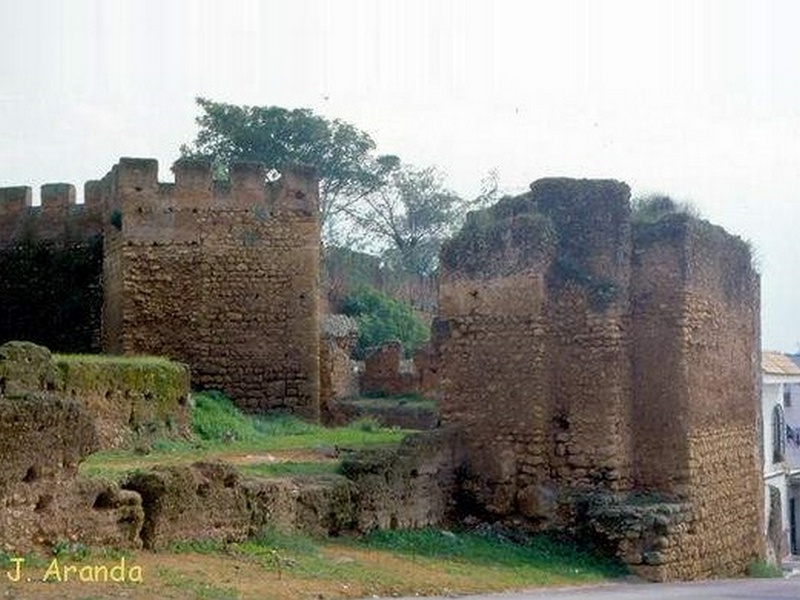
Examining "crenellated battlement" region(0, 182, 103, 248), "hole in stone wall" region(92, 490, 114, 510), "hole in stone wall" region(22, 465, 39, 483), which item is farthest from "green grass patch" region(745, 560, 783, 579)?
"crenellated battlement" region(0, 182, 103, 248)

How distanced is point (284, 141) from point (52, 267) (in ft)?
45.8

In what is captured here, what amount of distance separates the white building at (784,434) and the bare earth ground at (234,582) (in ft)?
72.5

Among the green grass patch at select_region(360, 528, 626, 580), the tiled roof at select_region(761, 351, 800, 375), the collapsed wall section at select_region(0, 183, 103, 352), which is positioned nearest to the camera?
the green grass patch at select_region(360, 528, 626, 580)

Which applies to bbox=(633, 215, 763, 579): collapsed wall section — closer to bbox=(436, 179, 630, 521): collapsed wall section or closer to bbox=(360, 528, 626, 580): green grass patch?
bbox=(436, 179, 630, 521): collapsed wall section

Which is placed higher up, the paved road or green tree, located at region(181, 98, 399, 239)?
green tree, located at region(181, 98, 399, 239)

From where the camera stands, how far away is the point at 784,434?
35281 millimetres

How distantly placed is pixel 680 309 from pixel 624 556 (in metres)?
2.82

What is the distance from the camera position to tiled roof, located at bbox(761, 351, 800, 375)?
1366 inches

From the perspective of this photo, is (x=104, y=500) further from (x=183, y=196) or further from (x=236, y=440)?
(x=183, y=196)

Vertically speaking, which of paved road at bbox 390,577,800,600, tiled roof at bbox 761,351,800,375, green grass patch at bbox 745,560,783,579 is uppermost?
tiled roof at bbox 761,351,800,375

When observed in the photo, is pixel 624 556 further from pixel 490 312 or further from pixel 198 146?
pixel 198 146

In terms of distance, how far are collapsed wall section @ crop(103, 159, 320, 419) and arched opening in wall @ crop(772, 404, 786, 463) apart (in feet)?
53.0

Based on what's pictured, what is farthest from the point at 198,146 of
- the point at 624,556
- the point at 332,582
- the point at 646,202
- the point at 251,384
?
the point at 332,582

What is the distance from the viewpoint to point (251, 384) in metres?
21.8
